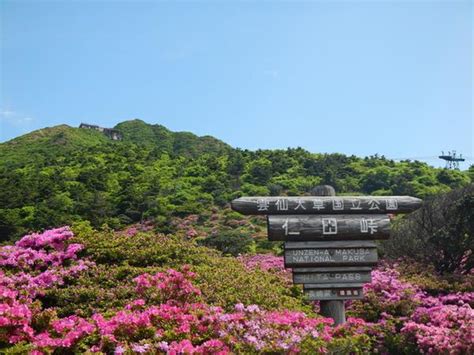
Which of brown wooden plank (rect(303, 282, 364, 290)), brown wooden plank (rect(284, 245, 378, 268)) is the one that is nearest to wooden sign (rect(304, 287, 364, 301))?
brown wooden plank (rect(303, 282, 364, 290))

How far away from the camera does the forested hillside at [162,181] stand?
1378 inches

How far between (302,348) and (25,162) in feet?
182

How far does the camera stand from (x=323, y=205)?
7918mm

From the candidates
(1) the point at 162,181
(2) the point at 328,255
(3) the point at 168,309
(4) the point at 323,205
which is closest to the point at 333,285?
(2) the point at 328,255

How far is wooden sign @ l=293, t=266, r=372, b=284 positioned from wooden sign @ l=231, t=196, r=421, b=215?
0.91 m

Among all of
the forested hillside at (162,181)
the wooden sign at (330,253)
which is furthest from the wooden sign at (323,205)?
the forested hillside at (162,181)

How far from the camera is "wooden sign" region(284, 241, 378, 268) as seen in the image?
25.7 ft

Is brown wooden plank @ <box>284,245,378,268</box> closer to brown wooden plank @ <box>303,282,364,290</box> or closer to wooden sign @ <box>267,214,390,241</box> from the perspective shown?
wooden sign @ <box>267,214,390,241</box>

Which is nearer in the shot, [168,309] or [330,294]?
[168,309]

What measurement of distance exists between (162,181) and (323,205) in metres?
35.6

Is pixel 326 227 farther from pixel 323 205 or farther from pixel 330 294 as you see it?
pixel 330 294

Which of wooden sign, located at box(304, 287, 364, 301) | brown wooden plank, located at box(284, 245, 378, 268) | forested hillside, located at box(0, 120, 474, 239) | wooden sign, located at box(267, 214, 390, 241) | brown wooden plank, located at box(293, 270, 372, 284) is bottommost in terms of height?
wooden sign, located at box(304, 287, 364, 301)

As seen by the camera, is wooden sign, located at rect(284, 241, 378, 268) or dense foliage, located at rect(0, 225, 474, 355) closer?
dense foliage, located at rect(0, 225, 474, 355)

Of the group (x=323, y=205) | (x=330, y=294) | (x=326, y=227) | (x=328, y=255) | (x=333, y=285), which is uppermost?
(x=323, y=205)
